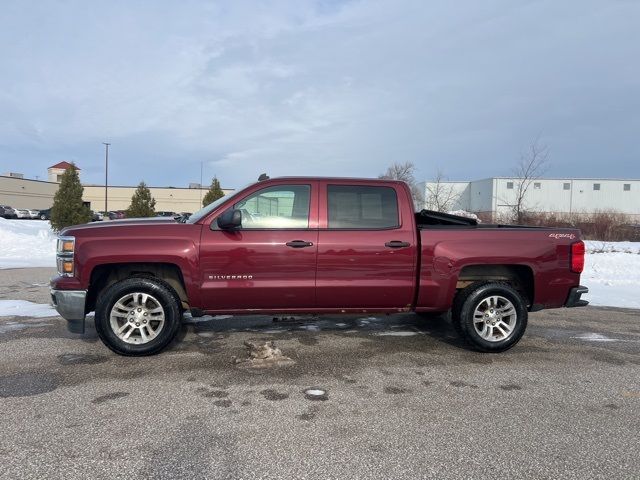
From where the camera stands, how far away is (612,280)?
35.3 ft

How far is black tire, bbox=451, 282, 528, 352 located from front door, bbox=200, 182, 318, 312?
1.74 m

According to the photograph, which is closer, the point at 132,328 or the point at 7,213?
the point at 132,328

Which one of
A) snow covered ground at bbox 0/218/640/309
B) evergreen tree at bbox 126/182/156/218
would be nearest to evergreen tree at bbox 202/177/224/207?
evergreen tree at bbox 126/182/156/218

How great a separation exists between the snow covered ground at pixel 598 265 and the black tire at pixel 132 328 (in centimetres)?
770

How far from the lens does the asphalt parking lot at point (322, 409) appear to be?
2.81m

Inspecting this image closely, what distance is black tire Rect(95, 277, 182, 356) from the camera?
4.66 metres

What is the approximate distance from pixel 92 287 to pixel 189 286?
1089 mm

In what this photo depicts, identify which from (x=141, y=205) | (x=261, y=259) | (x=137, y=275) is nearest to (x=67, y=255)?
→ (x=137, y=275)

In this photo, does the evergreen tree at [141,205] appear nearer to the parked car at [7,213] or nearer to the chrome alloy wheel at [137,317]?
the parked car at [7,213]

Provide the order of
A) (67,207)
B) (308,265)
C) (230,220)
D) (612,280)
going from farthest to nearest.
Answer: (67,207) → (612,280) → (308,265) → (230,220)

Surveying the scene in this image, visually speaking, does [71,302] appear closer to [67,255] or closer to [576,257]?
[67,255]

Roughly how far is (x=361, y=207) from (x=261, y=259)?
129 centimetres

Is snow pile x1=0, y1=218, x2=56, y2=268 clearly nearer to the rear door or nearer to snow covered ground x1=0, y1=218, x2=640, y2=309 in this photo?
snow covered ground x1=0, y1=218, x2=640, y2=309

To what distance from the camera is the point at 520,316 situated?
511 centimetres
